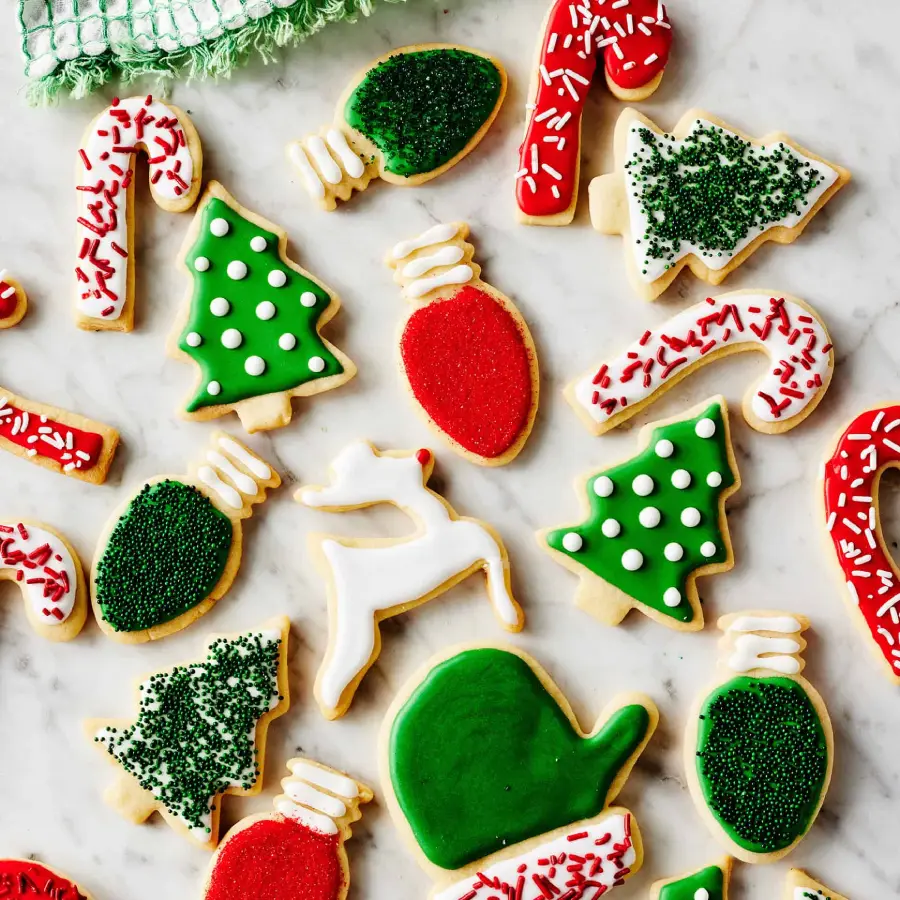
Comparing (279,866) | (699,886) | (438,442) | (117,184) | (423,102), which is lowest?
(279,866)

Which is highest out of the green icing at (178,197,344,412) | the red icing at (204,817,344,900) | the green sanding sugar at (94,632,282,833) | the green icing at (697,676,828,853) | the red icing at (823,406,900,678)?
the red icing at (823,406,900,678)

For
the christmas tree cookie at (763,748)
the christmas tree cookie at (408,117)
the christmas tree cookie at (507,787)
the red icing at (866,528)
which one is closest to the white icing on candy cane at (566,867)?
the christmas tree cookie at (507,787)

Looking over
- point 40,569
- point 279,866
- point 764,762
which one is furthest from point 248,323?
point 764,762

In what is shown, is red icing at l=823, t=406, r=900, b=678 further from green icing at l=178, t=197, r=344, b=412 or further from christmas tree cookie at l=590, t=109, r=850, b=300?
green icing at l=178, t=197, r=344, b=412

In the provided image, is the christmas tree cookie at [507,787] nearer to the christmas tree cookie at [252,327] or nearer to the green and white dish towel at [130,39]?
the christmas tree cookie at [252,327]

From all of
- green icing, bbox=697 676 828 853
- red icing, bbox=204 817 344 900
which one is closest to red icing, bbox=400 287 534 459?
green icing, bbox=697 676 828 853

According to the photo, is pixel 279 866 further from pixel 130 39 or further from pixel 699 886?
pixel 130 39
